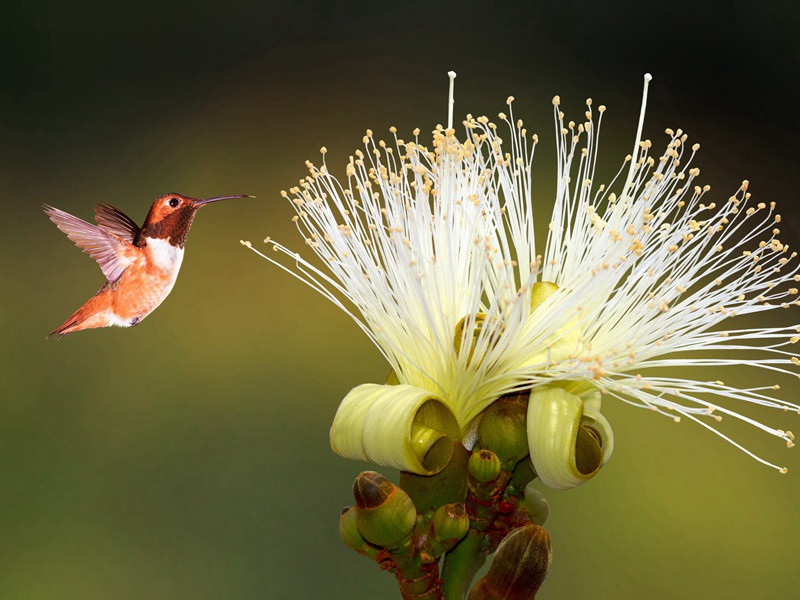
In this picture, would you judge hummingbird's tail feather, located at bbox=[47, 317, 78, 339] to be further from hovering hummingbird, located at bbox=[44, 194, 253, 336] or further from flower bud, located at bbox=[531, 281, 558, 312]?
flower bud, located at bbox=[531, 281, 558, 312]

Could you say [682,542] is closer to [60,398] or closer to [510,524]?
[510,524]

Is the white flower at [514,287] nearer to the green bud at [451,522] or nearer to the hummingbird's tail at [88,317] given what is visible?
the green bud at [451,522]

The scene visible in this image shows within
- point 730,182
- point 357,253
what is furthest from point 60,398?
point 730,182

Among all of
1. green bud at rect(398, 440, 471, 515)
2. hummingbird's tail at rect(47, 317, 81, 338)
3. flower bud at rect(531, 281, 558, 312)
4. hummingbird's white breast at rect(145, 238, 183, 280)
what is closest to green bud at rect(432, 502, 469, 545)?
green bud at rect(398, 440, 471, 515)

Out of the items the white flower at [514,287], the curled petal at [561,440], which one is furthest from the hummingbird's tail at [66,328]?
the curled petal at [561,440]

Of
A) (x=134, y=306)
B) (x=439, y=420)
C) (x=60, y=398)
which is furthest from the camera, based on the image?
(x=60, y=398)

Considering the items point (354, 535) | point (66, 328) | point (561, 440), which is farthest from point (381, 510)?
point (66, 328)
